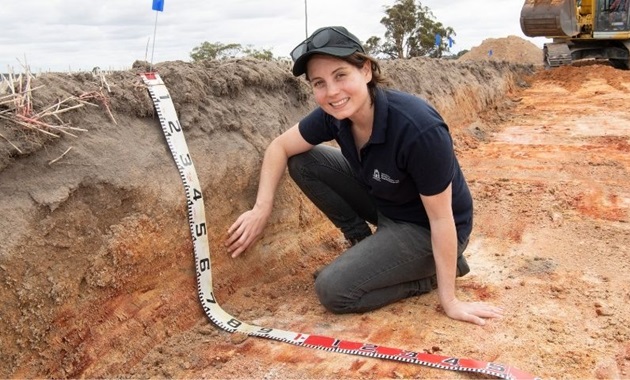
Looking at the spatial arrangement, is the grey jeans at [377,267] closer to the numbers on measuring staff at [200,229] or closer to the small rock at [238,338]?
the small rock at [238,338]

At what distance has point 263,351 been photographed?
9.42ft

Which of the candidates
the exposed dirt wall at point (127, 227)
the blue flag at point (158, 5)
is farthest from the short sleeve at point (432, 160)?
the blue flag at point (158, 5)

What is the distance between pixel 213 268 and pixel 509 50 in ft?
104

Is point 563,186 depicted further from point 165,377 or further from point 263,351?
point 165,377

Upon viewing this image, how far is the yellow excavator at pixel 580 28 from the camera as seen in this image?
565 inches

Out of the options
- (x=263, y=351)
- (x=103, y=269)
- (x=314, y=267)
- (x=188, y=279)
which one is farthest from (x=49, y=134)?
(x=314, y=267)

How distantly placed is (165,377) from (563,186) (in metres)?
4.45

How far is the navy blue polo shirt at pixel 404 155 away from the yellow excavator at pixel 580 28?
12.9m

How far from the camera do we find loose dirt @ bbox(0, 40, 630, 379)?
2.60 m

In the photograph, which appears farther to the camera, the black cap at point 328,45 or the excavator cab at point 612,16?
the excavator cab at point 612,16

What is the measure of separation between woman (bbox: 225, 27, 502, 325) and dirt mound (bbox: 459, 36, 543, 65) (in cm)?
2863

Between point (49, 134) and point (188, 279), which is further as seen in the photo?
point (188, 279)

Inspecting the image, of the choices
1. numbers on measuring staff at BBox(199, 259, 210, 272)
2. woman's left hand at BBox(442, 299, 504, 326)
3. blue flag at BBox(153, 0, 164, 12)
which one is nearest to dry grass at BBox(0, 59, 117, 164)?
blue flag at BBox(153, 0, 164, 12)

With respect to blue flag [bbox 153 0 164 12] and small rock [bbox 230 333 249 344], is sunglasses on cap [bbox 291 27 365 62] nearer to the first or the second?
blue flag [bbox 153 0 164 12]
